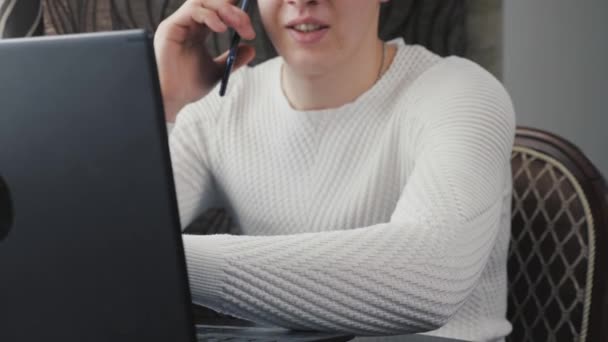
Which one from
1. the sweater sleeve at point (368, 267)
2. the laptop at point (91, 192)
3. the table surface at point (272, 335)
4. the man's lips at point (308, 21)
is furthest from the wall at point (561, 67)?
the laptop at point (91, 192)

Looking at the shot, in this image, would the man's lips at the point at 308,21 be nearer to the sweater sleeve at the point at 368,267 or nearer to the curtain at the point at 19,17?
the sweater sleeve at the point at 368,267

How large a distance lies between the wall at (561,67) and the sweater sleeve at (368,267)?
1.22 metres

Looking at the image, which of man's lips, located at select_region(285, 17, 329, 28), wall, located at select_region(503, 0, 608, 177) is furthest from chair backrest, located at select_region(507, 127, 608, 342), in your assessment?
wall, located at select_region(503, 0, 608, 177)

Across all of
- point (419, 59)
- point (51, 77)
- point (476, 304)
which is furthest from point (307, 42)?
point (51, 77)

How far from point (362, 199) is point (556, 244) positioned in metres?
0.26

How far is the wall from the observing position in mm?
2027

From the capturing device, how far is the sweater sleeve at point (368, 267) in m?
0.72

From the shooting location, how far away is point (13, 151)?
1.69 feet

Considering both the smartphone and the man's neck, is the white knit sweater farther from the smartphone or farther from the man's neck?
the smartphone

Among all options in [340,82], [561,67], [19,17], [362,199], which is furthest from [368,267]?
[561,67]

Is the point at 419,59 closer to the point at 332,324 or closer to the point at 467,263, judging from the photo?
the point at 467,263

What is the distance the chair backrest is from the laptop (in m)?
0.71

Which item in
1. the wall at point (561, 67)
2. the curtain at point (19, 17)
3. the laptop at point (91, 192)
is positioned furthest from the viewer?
the wall at point (561, 67)

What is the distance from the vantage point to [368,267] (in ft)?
2.44
